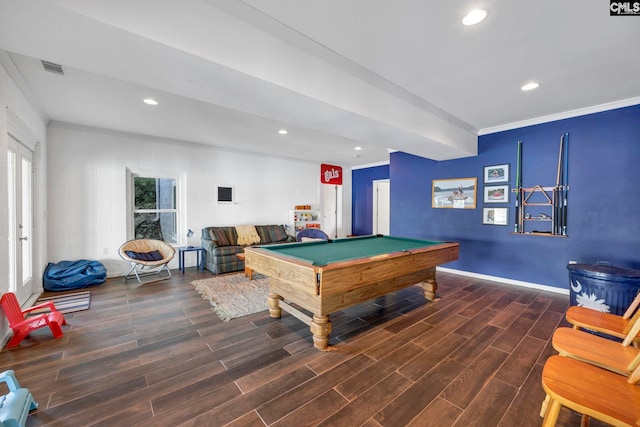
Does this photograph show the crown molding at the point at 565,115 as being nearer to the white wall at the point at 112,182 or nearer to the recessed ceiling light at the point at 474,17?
the recessed ceiling light at the point at 474,17

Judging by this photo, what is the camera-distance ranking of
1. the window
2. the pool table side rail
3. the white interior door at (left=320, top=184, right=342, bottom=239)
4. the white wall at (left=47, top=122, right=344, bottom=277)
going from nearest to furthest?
the pool table side rail < the white wall at (left=47, top=122, right=344, bottom=277) < the window < the white interior door at (left=320, top=184, right=342, bottom=239)

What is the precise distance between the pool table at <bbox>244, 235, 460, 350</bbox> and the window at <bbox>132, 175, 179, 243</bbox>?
3.24 meters

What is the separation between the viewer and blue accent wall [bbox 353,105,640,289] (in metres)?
3.34

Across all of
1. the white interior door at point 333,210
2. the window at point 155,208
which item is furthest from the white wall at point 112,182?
the white interior door at point 333,210

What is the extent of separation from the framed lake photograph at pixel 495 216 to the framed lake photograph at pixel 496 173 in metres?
0.49

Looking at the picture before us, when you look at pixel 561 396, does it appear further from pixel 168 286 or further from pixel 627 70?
pixel 168 286

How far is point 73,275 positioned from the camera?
155 inches

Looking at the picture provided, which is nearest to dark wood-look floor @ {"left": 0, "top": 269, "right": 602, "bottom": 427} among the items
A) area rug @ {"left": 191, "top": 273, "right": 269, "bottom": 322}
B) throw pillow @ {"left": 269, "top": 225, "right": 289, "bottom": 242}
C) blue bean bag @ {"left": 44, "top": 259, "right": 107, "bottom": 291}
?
area rug @ {"left": 191, "top": 273, "right": 269, "bottom": 322}

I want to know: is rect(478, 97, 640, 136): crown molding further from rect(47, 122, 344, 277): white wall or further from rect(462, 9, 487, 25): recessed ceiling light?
rect(47, 122, 344, 277): white wall

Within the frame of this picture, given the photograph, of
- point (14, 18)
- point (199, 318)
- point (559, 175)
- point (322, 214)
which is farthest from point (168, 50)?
point (322, 214)

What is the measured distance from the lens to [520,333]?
8.50ft

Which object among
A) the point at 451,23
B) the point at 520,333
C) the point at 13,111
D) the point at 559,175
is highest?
the point at 451,23

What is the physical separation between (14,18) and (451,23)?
273 cm

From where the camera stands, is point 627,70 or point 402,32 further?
point 627,70
